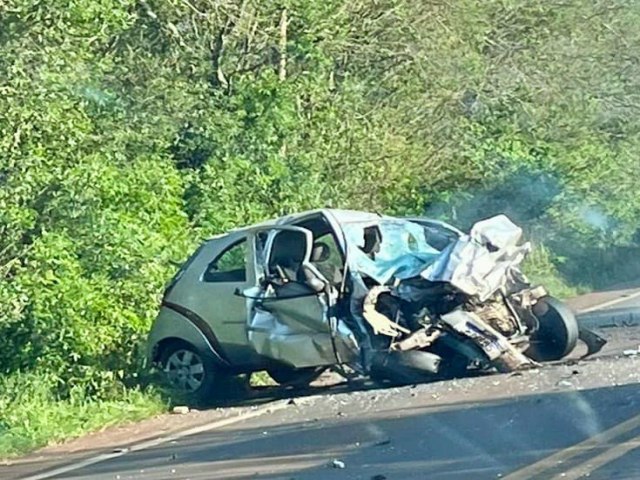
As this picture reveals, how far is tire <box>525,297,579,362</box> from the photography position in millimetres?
14297

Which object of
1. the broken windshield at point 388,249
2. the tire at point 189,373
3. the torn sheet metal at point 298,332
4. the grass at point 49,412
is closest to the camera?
the grass at point 49,412

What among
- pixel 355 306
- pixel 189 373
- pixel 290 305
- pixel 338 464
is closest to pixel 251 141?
pixel 189 373

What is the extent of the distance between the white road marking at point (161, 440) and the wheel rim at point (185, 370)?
1.01 metres

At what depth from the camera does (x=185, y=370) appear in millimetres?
14758

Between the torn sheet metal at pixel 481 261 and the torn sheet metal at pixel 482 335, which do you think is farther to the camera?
the torn sheet metal at pixel 481 261

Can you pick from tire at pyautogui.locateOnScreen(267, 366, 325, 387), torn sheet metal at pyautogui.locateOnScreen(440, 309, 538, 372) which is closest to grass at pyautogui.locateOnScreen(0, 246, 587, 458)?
tire at pyautogui.locateOnScreen(267, 366, 325, 387)

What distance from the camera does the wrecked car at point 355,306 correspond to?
13.6 metres

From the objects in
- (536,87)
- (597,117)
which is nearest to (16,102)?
(536,87)

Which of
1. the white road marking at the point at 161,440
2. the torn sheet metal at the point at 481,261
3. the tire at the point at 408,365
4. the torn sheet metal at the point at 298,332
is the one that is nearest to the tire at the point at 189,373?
the torn sheet metal at the point at 298,332

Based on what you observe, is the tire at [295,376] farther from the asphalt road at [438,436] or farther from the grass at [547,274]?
the grass at [547,274]

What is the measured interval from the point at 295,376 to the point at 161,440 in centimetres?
319

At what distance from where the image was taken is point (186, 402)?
571 inches

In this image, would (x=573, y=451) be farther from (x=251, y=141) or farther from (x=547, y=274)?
(x=547, y=274)

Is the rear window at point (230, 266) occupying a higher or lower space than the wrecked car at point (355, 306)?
higher
